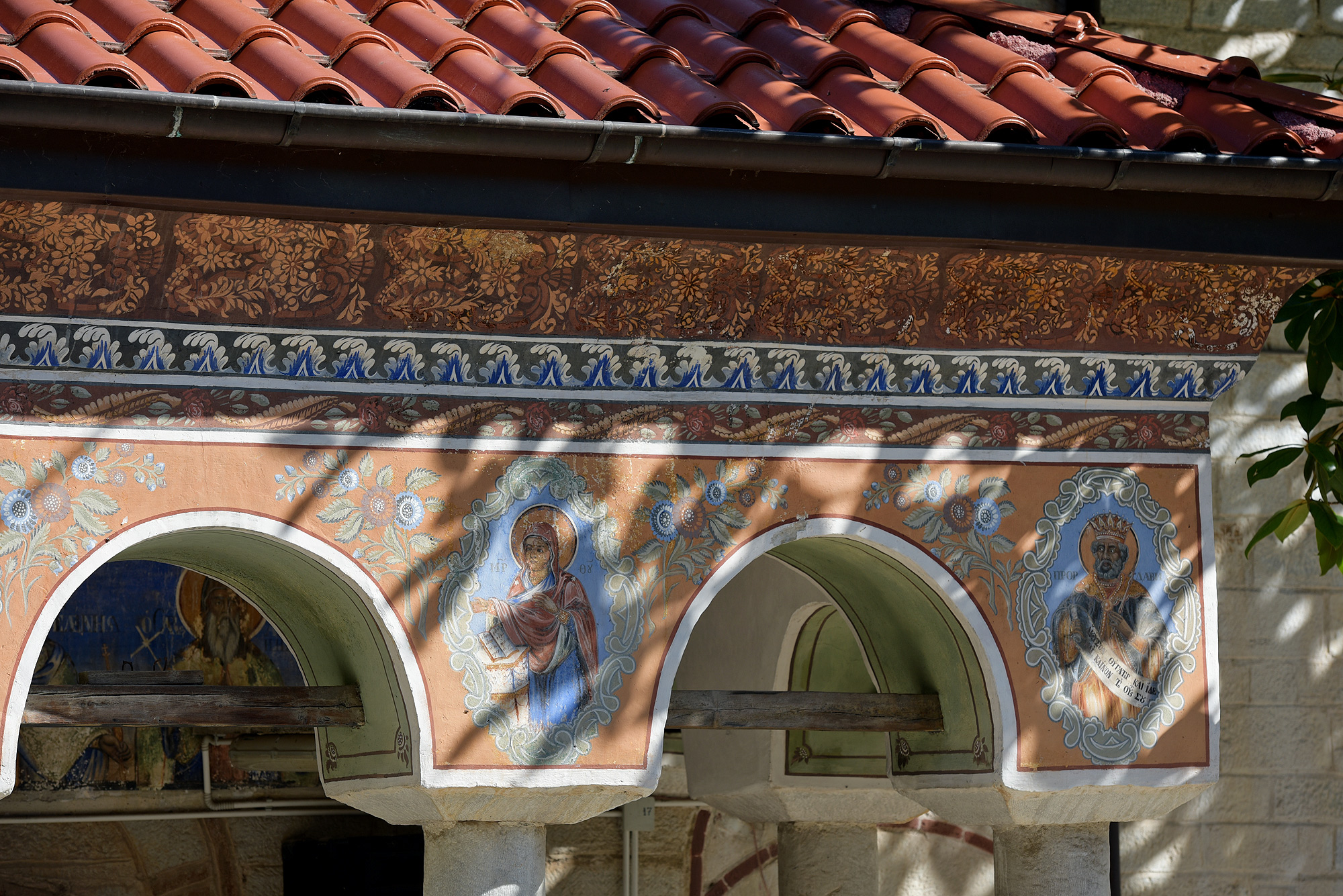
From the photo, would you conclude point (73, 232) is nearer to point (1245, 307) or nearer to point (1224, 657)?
point (1245, 307)

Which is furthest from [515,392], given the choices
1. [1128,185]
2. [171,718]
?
[1128,185]

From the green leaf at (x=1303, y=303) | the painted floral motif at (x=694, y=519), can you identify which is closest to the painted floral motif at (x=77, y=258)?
the painted floral motif at (x=694, y=519)

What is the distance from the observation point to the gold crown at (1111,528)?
4.57 metres

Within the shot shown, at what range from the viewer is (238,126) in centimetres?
351

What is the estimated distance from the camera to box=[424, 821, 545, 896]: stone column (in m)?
4.20

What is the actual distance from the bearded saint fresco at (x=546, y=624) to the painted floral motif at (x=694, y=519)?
0.19 metres

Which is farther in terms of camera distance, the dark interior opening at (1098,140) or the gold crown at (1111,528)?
the gold crown at (1111,528)

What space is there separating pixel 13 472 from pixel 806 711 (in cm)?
242

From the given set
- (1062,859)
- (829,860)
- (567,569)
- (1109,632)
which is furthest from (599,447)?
(829,860)

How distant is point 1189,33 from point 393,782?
470cm

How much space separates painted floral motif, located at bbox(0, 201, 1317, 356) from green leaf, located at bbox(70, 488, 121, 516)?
17.6 inches

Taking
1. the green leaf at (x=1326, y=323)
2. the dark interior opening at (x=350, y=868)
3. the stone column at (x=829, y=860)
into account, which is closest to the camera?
the green leaf at (x=1326, y=323)

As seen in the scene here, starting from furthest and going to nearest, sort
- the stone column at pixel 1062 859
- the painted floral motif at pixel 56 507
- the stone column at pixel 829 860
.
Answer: the stone column at pixel 829 860 < the stone column at pixel 1062 859 < the painted floral motif at pixel 56 507

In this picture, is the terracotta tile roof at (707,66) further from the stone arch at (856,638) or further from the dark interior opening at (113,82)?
the stone arch at (856,638)
